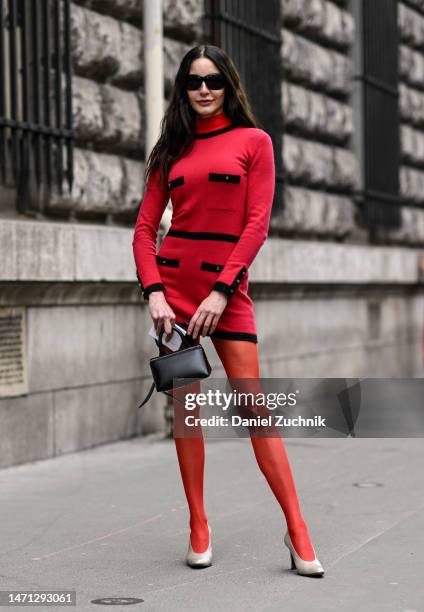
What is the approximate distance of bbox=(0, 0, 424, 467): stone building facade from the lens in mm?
7074

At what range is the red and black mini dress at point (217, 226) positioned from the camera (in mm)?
4363

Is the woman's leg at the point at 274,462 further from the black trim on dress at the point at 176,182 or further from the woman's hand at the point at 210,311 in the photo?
the black trim on dress at the point at 176,182

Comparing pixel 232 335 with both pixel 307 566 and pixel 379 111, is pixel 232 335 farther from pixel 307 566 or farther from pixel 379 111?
pixel 379 111

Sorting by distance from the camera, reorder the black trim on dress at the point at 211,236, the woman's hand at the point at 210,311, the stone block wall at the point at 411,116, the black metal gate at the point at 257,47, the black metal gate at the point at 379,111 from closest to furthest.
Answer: the woman's hand at the point at 210,311 < the black trim on dress at the point at 211,236 < the black metal gate at the point at 257,47 < the black metal gate at the point at 379,111 < the stone block wall at the point at 411,116

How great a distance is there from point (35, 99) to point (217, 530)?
3015 mm

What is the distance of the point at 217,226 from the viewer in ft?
14.4

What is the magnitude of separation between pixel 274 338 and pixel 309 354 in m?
0.78

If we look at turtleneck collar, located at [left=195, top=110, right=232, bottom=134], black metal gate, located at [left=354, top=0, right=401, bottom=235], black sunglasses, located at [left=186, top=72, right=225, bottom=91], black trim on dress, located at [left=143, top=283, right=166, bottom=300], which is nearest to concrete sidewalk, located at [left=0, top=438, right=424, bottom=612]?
black trim on dress, located at [left=143, top=283, right=166, bottom=300]

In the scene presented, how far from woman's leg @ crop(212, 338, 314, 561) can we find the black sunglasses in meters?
0.83

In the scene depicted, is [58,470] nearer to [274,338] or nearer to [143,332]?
[143,332]

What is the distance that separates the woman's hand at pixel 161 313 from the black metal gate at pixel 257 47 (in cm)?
529

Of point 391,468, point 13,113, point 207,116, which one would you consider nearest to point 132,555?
Answer: point 207,116

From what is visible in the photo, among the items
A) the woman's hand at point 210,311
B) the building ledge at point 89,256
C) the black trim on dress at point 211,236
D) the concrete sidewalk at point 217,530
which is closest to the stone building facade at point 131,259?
the building ledge at point 89,256

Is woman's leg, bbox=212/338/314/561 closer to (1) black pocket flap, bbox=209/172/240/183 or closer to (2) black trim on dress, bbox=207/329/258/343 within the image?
(2) black trim on dress, bbox=207/329/258/343
